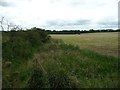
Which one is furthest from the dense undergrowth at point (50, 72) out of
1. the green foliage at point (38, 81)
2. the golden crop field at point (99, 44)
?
the golden crop field at point (99, 44)

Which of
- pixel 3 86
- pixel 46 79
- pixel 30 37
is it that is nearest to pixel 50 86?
pixel 46 79

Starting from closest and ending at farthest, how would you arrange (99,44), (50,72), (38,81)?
1. (38,81)
2. (50,72)
3. (99,44)

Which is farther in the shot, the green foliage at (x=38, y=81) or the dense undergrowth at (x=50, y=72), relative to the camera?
the dense undergrowth at (x=50, y=72)

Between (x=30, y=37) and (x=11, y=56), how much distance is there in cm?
1396

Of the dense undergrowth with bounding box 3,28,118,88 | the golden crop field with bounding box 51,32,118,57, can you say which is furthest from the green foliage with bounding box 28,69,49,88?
the golden crop field with bounding box 51,32,118,57

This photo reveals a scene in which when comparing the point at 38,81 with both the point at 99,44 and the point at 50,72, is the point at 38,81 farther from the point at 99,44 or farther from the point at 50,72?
the point at 99,44

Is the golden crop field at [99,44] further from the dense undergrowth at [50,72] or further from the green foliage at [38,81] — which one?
the green foliage at [38,81]

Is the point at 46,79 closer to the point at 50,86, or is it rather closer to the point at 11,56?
the point at 50,86

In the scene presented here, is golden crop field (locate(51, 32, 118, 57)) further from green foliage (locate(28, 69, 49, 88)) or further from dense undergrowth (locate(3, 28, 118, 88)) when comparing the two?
green foliage (locate(28, 69, 49, 88))

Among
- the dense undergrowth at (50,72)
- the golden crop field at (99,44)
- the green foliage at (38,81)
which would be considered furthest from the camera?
the golden crop field at (99,44)

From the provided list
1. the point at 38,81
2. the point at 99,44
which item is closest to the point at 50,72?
the point at 38,81

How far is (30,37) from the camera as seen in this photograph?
28.8m

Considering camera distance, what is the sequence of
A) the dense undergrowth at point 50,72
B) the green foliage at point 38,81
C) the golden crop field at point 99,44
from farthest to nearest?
1. the golden crop field at point 99,44
2. the dense undergrowth at point 50,72
3. the green foliage at point 38,81

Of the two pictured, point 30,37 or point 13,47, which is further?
point 30,37
